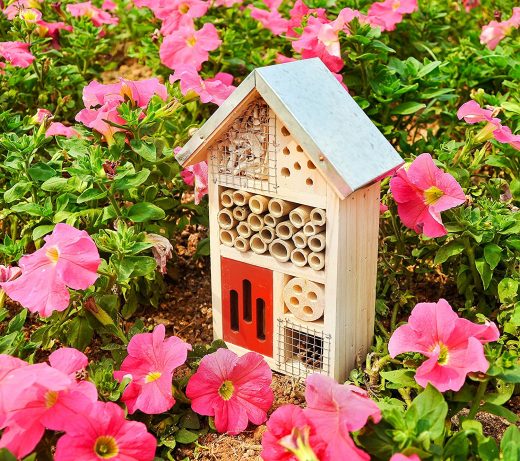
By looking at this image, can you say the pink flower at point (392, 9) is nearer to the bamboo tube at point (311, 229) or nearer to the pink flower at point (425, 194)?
the pink flower at point (425, 194)

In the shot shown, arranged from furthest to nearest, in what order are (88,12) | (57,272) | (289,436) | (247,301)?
(88,12)
(247,301)
(57,272)
(289,436)

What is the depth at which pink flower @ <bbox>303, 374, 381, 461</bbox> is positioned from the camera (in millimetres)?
1646

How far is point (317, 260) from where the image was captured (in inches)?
84.4

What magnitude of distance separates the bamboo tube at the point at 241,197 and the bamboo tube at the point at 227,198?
2cm

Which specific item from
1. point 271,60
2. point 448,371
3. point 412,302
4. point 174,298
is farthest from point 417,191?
point 271,60

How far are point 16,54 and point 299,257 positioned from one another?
1.48 metres

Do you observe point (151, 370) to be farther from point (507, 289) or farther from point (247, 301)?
point (507, 289)

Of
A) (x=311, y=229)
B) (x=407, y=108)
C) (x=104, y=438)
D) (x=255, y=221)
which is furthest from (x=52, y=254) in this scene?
(x=407, y=108)

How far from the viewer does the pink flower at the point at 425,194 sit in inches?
86.9

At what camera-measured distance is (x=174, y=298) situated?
2.77 metres

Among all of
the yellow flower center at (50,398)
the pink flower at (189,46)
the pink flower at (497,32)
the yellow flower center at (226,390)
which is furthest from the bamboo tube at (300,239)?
the pink flower at (497,32)

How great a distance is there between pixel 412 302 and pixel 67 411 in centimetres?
128

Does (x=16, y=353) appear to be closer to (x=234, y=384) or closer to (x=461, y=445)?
(x=234, y=384)

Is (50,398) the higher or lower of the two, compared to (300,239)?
lower
